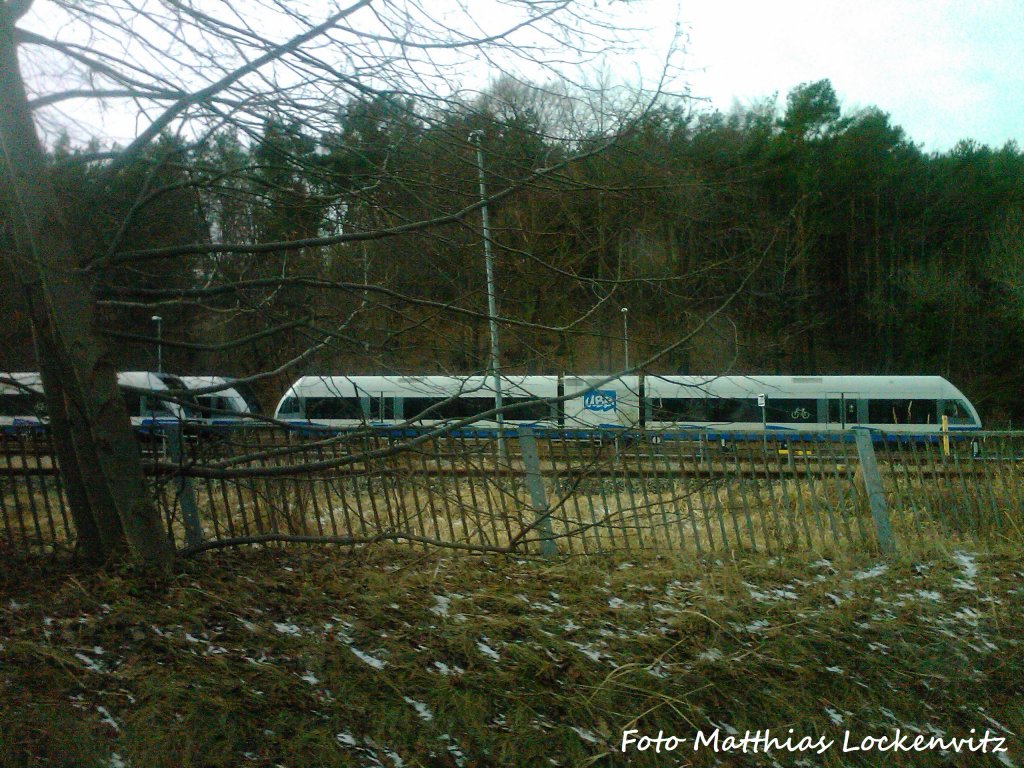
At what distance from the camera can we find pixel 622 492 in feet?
26.2

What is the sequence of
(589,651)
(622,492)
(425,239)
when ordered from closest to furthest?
(589,651), (425,239), (622,492)

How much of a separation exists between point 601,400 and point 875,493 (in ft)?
9.78

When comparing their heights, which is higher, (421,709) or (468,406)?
(468,406)

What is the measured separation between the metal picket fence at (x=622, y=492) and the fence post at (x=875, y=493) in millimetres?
11

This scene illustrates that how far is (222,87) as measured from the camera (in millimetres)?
5098

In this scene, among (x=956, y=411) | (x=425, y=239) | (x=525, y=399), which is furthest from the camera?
(x=956, y=411)

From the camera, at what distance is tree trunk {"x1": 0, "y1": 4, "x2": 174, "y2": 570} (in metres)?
5.01

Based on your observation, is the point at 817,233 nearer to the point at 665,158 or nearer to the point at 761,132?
the point at 761,132

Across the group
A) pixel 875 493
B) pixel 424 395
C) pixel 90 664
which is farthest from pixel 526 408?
pixel 875 493

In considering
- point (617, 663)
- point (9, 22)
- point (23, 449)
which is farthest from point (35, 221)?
point (617, 663)

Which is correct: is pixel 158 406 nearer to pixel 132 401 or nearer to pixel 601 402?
pixel 132 401

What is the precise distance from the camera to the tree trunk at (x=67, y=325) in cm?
501

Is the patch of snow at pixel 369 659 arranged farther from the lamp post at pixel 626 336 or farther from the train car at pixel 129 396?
the lamp post at pixel 626 336

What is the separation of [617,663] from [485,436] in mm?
2149
